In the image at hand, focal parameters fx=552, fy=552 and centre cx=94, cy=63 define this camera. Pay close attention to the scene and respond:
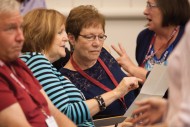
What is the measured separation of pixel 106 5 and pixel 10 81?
3.04m

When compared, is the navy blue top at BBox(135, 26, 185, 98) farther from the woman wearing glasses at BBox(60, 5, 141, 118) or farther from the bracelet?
the bracelet

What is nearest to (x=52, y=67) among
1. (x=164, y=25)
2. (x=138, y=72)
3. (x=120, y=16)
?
(x=138, y=72)

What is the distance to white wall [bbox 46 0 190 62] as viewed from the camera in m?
5.15

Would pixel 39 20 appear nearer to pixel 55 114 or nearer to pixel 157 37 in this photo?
pixel 55 114

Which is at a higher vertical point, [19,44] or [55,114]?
[19,44]

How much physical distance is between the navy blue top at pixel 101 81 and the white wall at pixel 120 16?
5.38 ft

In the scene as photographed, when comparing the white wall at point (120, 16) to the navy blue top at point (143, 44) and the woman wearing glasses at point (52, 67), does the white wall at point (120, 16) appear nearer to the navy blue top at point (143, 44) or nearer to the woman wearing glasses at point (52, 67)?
the navy blue top at point (143, 44)

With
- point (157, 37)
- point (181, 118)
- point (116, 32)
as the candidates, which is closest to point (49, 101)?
point (181, 118)

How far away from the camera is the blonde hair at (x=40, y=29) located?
297 centimetres

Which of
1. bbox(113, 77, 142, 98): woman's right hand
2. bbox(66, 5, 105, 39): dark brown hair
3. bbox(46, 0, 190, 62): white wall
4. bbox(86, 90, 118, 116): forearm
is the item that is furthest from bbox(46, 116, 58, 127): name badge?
bbox(46, 0, 190, 62): white wall

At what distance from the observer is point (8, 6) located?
2.40 metres

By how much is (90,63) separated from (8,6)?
1.19 meters

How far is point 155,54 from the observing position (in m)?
4.03

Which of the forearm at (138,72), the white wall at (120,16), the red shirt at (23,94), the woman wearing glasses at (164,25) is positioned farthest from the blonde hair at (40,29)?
the white wall at (120,16)
